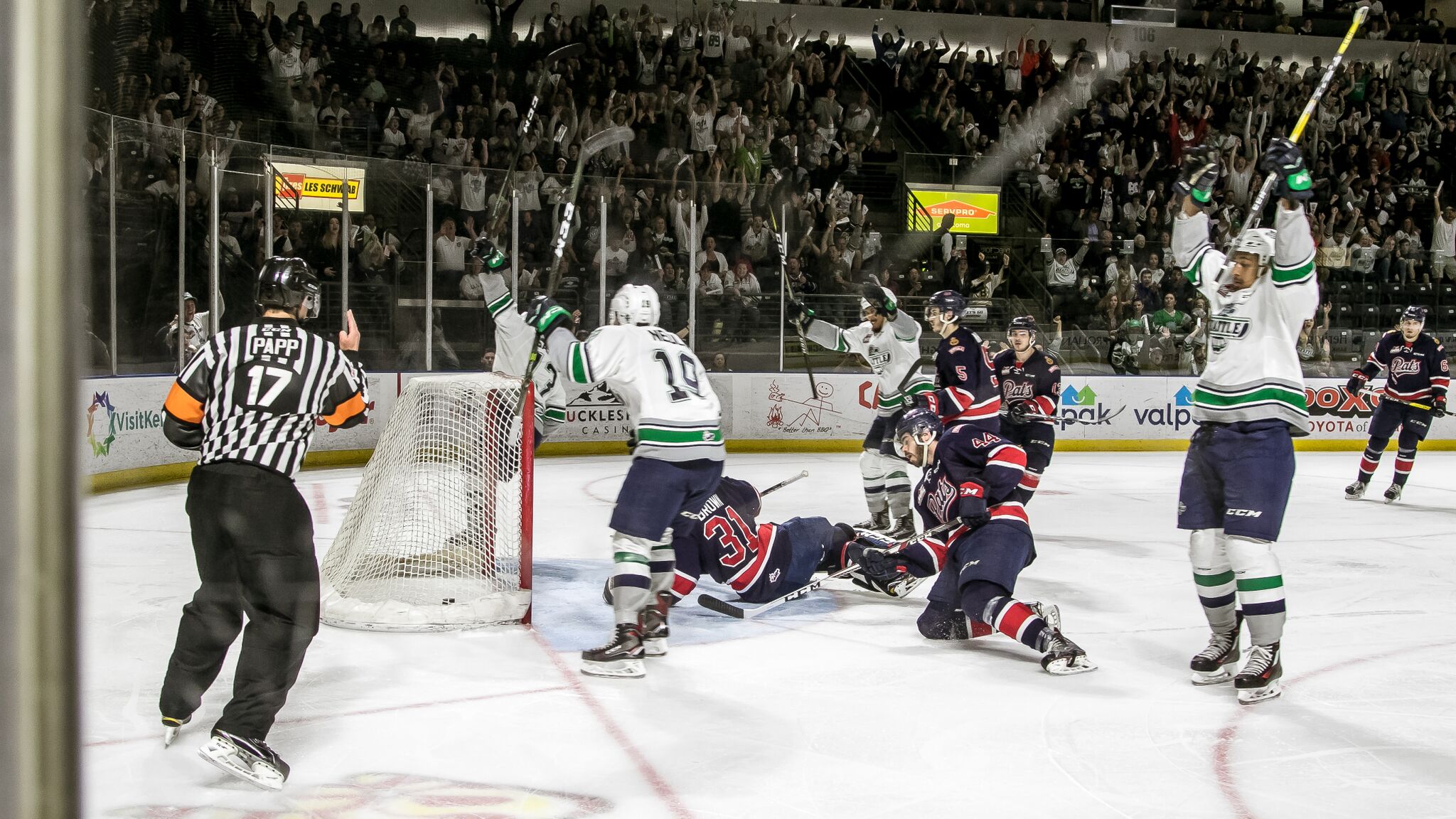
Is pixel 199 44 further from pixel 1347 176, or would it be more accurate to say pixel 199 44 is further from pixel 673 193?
pixel 1347 176

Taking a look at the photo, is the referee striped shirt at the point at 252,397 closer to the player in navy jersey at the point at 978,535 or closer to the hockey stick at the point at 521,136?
the player in navy jersey at the point at 978,535

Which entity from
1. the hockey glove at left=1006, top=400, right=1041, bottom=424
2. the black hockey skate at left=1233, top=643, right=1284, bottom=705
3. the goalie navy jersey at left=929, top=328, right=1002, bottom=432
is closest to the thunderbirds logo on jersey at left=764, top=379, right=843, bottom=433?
the hockey glove at left=1006, top=400, right=1041, bottom=424

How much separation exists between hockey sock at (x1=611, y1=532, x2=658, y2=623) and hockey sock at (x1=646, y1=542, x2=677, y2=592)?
1.12 ft

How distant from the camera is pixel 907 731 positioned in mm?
3287

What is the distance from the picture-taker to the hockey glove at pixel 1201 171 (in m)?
3.72

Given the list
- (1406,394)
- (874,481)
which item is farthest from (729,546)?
(1406,394)

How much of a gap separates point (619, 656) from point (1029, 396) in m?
3.51

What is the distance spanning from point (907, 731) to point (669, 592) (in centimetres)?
132

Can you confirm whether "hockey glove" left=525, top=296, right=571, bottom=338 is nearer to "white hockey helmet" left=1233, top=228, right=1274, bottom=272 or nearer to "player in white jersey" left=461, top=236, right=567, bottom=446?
"player in white jersey" left=461, top=236, right=567, bottom=446

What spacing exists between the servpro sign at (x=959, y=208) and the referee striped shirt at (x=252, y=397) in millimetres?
10758

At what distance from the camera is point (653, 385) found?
13.0 ft

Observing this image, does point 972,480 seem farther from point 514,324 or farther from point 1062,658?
point 514,324

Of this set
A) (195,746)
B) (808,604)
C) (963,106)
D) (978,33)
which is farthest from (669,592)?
(978,33)

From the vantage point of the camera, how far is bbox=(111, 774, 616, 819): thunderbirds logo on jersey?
2.59 m
